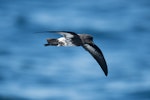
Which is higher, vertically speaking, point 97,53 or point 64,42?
point 97,53

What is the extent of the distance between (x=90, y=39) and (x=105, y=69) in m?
0.57

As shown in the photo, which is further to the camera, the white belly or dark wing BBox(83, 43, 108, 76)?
dark wing BBox(83, 43, 108, 76)

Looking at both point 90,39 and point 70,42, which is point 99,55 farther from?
point 70,42

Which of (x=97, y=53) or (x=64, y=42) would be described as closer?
(x=64, y=42)

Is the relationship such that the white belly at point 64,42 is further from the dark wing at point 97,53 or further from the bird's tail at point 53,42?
the dark wing at point 97,53

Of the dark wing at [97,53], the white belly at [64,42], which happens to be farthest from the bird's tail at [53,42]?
the dark wing at [97,53]

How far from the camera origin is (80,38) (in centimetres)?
482

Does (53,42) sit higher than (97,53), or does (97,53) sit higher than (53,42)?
(97,53)

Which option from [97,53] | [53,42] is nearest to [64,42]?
[53,42]

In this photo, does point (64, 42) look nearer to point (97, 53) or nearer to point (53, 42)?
point (53, 42)

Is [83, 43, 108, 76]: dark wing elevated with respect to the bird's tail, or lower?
elevated

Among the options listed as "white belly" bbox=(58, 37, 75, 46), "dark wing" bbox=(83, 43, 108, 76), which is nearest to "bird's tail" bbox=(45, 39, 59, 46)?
"white belly" bbox=(58, 37, 75, 46)

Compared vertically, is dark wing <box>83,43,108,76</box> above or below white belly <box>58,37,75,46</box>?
above

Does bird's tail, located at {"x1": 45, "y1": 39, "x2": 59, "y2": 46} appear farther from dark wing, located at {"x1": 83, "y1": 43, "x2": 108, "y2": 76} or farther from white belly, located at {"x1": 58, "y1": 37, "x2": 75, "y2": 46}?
dark wing, located at {"x1": 83, "y1": 43, "x2": 108, "y2": 76}
